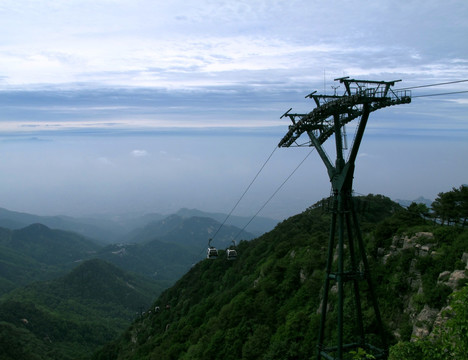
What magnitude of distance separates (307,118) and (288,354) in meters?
16.5

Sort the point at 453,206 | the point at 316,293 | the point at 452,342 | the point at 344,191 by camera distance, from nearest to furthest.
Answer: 1. the point at 452,342
2. the point at 344,191
3. the point at 453,206
4. the point at 316,293

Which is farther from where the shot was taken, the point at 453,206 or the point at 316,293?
the point at 316,293

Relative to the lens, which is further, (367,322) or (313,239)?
(313,239)

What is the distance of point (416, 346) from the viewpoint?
1012 centimetres

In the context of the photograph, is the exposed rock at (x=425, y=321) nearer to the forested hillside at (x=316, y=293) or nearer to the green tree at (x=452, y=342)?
the forested hillside at (x=316, y=293)

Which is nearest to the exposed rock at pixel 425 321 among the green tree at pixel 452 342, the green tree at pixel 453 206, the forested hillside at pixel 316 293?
the forested hillside at pixel 316 293

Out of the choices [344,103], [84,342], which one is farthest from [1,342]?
[344,103]

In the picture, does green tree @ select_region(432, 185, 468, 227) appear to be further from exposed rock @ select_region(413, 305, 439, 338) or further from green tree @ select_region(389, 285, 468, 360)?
green tree @ select_region(389, 285, 468, 360)

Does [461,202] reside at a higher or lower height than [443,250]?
higher

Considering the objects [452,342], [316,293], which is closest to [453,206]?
[316,293]

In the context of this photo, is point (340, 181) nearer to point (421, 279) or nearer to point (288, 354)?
point (421, 279)

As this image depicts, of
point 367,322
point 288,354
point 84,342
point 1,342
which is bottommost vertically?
point 84,342

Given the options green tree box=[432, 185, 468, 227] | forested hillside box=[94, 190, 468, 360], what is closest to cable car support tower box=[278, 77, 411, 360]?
forested hillside box=[94, 190, 468, 360]

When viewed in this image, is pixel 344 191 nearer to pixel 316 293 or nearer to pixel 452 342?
pixel 452 342
